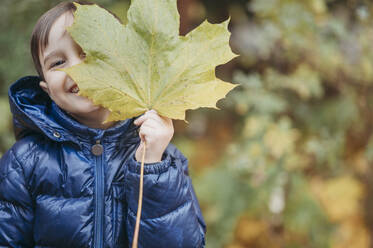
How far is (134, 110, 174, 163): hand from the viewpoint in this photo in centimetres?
83

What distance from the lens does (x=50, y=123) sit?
94cm

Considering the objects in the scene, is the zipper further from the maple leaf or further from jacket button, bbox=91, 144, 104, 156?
the maple leaf

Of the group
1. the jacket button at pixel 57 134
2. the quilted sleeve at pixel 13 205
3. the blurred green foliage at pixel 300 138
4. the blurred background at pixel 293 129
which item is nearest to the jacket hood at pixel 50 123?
the jacket button at pixel 57 134

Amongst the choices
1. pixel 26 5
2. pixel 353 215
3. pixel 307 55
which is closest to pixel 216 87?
pixel 26 5

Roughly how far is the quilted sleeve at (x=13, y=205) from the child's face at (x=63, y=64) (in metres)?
0.20

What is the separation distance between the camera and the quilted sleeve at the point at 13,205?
911 mm

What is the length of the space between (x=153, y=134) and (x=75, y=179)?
25 cm

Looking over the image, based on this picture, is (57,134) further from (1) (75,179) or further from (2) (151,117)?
(2) (151,117)

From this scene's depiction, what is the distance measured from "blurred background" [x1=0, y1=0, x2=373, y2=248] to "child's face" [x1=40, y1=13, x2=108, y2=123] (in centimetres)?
A: 106

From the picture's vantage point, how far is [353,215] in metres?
2.80

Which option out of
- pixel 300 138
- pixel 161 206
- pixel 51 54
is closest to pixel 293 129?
pixel 300 138

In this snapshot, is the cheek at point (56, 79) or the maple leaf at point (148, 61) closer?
the maple leaf at point (148, 61)

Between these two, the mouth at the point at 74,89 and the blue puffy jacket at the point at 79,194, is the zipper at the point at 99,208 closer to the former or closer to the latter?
the blue puffy jacket at the point at 79,194

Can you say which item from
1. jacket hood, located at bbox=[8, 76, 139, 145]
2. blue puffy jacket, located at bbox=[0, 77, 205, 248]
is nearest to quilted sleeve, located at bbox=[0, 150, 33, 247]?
blue puffy jacket, located at bbox=[0, 77, 205, 248]
